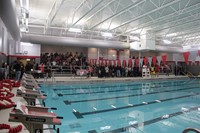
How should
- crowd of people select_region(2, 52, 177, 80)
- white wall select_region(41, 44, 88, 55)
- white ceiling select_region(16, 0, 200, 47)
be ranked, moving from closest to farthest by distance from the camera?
white ceiling select_region(16, 0, 200, 47) < crowd of people select_region(2, 52, 177, 80) < white wall select_region(41, 44, 88, 55)

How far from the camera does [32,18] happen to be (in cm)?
1012

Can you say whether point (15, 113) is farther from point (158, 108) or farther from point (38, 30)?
point (38, 30)

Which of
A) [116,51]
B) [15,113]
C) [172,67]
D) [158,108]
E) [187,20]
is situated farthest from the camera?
[172,67]

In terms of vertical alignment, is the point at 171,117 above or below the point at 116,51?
below

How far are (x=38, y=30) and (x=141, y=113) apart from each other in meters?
11.2

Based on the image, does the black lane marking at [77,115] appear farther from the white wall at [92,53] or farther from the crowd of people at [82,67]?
the white wall at [92,53]

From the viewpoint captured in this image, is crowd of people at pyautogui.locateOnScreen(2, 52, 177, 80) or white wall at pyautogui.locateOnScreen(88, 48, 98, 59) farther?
white wall at pyautogui.locateOnScreen(88, 48, 98, 59)

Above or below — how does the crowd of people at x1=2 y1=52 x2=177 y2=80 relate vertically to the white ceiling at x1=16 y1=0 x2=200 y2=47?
below

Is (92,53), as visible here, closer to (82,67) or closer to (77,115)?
(82,67)

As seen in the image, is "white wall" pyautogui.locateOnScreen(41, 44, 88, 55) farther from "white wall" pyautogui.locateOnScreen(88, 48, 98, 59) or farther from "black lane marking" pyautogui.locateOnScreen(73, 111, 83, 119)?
"black lane marking" pyautogui.locateOnScreen(73, 111, 83, 119)

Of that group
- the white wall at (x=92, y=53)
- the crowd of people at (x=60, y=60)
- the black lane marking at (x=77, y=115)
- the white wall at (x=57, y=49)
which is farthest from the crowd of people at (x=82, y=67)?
the black lane marking at (x=77, y=115)

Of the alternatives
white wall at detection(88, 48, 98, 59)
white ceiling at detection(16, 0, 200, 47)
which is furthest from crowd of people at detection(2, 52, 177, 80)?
white ceiling at detection(16, 0, 200, 47)

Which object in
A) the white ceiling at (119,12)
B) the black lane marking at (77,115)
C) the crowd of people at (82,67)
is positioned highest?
the white ceiling at (119,12)

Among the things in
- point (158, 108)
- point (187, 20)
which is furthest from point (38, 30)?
point (158, 108)
